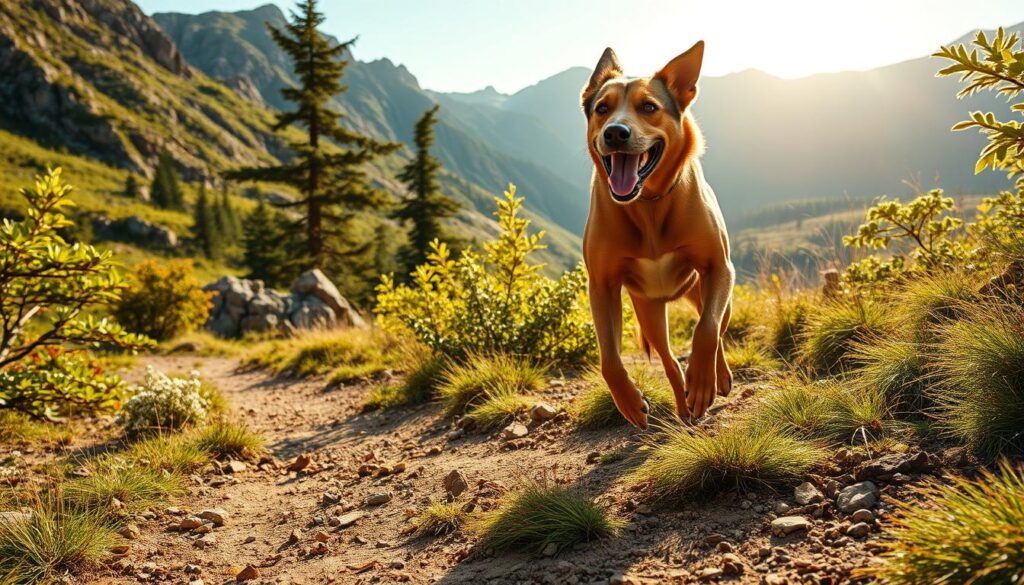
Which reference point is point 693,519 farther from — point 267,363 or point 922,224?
point 267,363

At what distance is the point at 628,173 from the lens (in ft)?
10.8

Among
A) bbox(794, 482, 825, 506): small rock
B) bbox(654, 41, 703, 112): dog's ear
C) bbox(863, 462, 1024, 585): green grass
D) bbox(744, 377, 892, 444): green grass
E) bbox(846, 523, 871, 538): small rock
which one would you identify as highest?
bbox(654, 41, 703, 112): dog's ear

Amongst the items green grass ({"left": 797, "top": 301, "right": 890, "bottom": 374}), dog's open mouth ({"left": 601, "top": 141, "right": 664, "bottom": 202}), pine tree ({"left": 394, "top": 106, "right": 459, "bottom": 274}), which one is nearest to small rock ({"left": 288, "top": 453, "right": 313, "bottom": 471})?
dog's open mouth ({"left": 601, "top": 141, "right": 664, "bottom": 202})

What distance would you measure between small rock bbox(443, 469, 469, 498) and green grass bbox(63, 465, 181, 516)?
2087 mm

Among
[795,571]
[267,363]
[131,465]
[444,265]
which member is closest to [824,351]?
[795,571]

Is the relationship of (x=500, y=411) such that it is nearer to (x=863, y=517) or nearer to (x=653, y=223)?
(x=653, y=223)

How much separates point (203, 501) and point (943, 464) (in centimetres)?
489

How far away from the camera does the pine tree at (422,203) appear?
31509 millimetres

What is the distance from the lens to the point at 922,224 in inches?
254

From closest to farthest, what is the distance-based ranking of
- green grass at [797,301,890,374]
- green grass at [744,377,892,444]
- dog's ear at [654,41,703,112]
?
green grass at [744,377,892,444]
dog's ear at [654,41,703,112]
green grass at [797,301,890,374]

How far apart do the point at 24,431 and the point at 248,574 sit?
15.5 feet

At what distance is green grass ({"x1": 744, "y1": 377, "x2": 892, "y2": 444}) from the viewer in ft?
11.5

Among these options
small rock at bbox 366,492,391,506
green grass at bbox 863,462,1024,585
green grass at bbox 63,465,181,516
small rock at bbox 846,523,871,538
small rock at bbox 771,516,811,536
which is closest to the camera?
green grass at bbox 863,462,1024,585

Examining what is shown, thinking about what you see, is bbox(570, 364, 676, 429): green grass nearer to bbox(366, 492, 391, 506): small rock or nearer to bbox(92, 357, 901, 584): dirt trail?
bbox(92, 357, 901, 584): dirt trail
